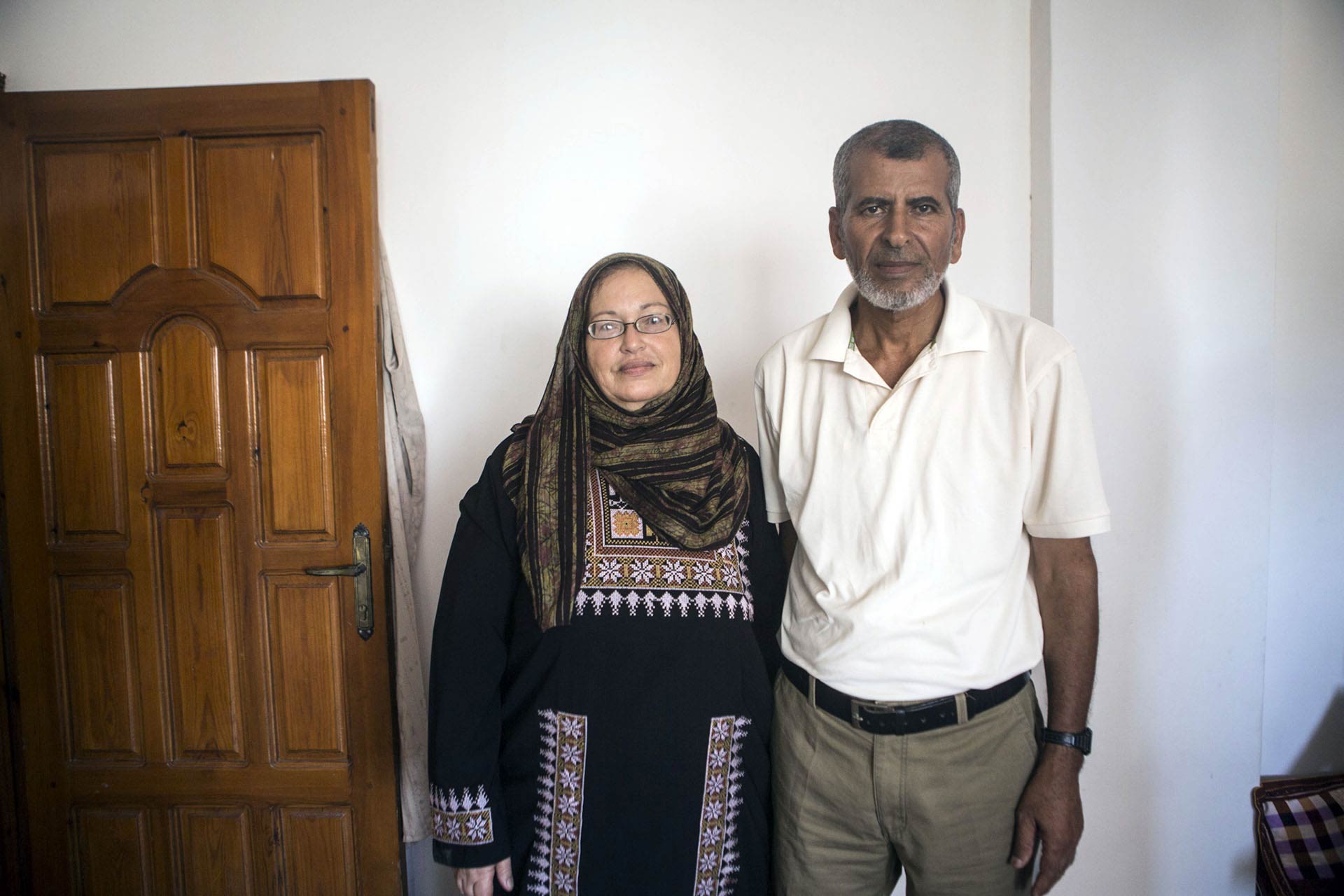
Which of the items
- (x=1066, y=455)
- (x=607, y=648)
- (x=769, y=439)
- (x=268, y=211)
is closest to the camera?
(x=1066, y=455)

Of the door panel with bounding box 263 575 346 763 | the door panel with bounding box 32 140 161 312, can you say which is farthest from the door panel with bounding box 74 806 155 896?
the door panel with bounding box 32 140 161 312

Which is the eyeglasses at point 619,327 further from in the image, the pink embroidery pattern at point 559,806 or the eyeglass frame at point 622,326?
the pink embroidery pattern at point 559,806

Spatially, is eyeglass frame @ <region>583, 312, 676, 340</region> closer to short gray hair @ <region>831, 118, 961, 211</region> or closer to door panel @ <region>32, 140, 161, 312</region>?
short gray hair @ <region>831, 118, 961, 211</region>

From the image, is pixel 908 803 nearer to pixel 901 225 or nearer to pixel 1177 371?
pixel 901 225

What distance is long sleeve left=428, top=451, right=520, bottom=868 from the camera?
1.18m

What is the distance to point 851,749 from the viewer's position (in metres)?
1.14

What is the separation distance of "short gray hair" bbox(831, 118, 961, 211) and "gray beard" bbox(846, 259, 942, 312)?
13cm

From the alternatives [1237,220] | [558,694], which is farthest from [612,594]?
[1237,220]

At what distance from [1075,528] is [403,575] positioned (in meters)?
1.57

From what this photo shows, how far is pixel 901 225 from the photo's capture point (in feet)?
3.72

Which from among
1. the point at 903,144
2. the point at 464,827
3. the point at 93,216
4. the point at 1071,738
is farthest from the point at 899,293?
the point at 93,216

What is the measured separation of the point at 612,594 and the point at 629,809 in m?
0.37

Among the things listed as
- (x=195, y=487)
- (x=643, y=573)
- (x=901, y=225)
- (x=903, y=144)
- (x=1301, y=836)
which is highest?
(x=903, y=144)

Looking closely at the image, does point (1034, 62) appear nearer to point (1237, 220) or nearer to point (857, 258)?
point (1237, 220)
